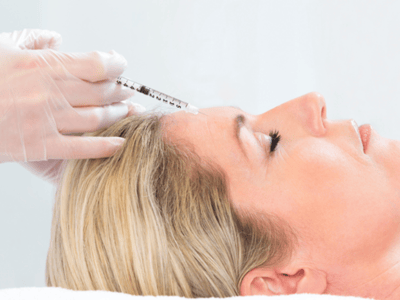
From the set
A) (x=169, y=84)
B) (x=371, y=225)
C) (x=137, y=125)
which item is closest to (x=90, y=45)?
(x=169, y=84)

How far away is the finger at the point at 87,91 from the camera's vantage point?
978 millimetres

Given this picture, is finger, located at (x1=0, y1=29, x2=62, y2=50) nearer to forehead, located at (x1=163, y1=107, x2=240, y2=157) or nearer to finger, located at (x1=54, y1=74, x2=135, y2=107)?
finger, located at (x1=54, y1=74, x2=135, y2=107)

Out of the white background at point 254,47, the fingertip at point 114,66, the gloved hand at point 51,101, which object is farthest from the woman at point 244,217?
the white background at point 254,47

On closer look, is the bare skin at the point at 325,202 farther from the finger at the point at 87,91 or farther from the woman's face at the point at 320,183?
the finger at the point at 87,91

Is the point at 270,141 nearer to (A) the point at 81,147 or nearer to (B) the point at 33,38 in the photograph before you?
(A) the point at 81,147

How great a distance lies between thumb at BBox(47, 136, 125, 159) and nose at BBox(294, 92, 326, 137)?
52 cm

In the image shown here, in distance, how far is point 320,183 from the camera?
2.78 feet

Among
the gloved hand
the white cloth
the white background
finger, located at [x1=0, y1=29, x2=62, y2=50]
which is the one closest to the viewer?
the white cloth

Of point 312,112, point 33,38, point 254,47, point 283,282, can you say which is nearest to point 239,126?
point 312,112

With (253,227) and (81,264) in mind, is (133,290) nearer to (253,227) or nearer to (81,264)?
(81,264)

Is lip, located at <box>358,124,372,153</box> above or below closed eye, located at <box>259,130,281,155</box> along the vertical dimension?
above

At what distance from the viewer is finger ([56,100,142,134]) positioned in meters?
0.99

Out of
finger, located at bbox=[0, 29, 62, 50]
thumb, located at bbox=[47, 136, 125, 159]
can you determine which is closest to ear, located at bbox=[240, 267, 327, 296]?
thumb, located at bbox=[47, 136, 125, 159]

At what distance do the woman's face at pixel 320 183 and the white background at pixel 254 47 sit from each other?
854mm
